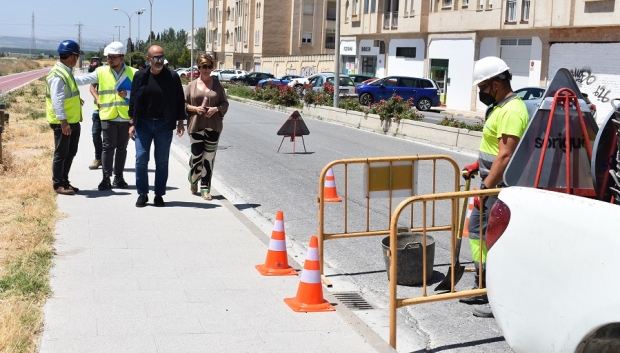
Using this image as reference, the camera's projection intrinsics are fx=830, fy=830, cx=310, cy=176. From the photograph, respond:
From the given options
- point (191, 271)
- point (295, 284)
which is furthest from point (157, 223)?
point (295, 284)

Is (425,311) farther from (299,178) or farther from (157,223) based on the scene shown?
(299,178)

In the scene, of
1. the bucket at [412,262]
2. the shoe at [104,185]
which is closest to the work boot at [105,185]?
the shoe at [104,185]

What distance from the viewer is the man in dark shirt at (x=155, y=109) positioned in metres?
9.72

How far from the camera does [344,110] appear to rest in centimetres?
2795

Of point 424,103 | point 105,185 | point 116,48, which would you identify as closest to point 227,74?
point 424,103

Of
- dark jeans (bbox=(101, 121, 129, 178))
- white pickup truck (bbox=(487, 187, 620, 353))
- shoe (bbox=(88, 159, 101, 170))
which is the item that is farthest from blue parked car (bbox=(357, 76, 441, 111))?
white pickup truck (bbox=(487, 187, 620, 353))

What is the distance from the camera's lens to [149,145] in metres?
10.0

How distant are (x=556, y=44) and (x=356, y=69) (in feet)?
77.5

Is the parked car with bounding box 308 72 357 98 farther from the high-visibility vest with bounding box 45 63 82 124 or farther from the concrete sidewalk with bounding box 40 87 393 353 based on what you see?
the concrete sidewalk with bounding box 40 87 393 353

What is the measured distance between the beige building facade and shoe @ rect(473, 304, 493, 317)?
79.9 feet

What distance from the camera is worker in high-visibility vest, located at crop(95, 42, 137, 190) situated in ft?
36.5

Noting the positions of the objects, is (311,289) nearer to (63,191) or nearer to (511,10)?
(63,191)

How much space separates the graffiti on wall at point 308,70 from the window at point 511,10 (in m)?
31.6

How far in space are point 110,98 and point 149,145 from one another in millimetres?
1506
